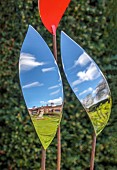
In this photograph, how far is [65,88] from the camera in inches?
115

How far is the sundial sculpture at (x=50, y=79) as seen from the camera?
1.76 m

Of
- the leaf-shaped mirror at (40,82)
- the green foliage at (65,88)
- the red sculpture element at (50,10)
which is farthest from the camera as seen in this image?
the green foliage at (65,88)

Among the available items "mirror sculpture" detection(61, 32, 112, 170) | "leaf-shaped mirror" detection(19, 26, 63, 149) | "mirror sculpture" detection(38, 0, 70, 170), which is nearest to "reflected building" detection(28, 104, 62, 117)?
"leaf-shaped mirror" detection(19, 26, 63, 149)

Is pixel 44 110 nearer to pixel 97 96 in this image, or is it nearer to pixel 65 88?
pixel 97 96

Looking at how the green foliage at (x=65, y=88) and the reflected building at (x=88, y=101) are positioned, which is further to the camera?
the green foliage at (x=65, y=88)

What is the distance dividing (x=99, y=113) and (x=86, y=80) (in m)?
0.15

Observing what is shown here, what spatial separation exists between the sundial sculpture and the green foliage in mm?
982

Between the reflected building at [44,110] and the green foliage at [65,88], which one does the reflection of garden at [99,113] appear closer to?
the reflected building at [44,110]

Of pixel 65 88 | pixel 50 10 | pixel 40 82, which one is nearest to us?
pixel 40 82

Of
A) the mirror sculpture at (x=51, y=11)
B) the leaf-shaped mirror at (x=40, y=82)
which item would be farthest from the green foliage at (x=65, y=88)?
the leaf-shaped mirror at (x=40, y=82)

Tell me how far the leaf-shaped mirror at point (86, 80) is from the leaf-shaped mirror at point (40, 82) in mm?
102

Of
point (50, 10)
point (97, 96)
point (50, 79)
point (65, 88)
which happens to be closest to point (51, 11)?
point (50, 10)

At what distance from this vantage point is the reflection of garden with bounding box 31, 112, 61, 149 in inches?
70.2

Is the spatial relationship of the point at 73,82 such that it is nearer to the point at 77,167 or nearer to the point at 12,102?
the point at 12,102
